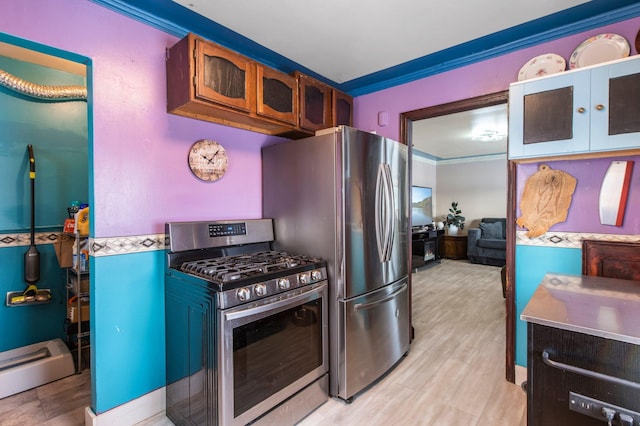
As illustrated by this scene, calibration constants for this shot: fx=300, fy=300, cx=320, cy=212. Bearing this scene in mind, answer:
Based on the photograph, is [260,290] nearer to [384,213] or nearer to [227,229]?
[227,229]

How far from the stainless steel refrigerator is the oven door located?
14cm

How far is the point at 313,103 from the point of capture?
8.18ft

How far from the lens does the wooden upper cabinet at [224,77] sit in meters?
1.75

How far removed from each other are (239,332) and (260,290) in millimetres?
229

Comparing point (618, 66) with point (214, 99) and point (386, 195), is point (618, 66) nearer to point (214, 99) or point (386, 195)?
point (386, 195)

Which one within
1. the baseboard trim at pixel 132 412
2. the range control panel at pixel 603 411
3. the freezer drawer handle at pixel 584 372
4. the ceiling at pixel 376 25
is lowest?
the baseboard trim at pixel 132 412

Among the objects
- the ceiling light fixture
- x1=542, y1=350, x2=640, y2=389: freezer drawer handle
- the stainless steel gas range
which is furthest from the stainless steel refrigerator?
the ceiling light fixture

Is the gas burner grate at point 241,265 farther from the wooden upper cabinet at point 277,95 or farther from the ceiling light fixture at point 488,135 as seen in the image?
Result: the ceiling light fixture at point 488,135

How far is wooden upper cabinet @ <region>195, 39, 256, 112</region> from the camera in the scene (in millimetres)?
1749

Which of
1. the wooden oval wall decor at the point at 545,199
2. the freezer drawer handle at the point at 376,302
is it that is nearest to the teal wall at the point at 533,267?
the wooden oval wall decor at the point at 545,199

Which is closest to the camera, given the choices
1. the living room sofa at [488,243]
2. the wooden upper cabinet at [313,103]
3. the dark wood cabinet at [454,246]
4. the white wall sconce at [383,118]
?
the wooden upper cabinet at [313,103]

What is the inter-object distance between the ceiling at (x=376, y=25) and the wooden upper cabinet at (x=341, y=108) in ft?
0.91

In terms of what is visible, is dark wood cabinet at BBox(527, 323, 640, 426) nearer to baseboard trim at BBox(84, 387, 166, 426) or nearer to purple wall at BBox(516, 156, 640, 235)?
purple wall at BBox(516, 156, 640, 235)

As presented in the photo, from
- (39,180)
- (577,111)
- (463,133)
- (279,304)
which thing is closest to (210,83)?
(279,304)
